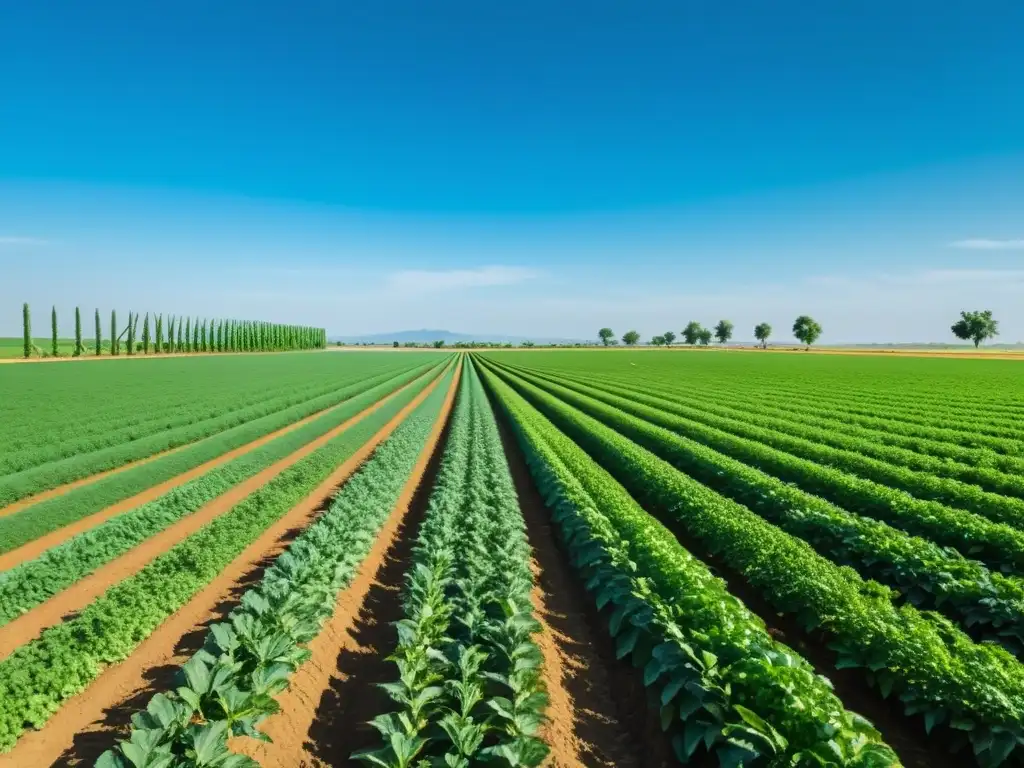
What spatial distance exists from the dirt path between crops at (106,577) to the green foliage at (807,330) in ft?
644

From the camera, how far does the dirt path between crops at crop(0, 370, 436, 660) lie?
24.8 feet

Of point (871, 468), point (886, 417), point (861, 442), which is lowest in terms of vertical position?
point (871, 468)

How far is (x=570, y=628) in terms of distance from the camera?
792 cm

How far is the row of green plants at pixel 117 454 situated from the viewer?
13781 millimetres

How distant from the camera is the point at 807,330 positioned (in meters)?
179

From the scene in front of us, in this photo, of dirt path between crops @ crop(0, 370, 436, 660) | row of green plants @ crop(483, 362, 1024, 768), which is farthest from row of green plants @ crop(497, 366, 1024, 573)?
dirt path between crops @ crop(0, 370, 436, 660)

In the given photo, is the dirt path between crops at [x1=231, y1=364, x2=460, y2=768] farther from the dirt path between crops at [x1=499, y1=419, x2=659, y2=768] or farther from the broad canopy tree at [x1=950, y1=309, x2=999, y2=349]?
the broad canopy tree at [x1=950, y1=309, x2=999, y2=349]

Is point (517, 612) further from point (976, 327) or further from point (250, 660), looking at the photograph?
point (976, 327)

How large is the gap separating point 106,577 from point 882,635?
39.3 feet

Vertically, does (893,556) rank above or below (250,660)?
above

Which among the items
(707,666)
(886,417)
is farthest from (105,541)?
(886,417)

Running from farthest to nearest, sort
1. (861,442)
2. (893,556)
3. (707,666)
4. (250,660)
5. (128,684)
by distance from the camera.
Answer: (861,442), (893,556), (128,684), (250,660), (707,666)

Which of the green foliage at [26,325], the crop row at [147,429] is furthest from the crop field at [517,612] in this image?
the green foliage at [26,325]

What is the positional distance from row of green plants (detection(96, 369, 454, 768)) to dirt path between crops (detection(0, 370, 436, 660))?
9.67ft
